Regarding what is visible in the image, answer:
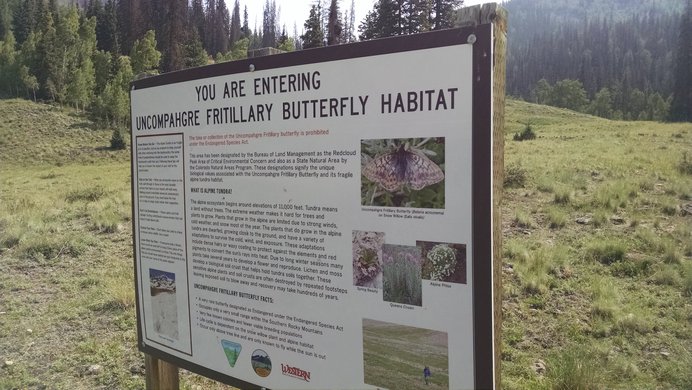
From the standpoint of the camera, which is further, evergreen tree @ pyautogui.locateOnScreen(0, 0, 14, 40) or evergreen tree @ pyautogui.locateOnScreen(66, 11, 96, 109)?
evergreen tree @ pyautogui.locateOnScreen(0, 0, 14, 40)

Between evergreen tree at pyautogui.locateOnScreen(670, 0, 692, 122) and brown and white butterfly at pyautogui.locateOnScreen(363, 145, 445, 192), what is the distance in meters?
71.4

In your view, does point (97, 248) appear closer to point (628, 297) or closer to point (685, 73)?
point (628, 297)

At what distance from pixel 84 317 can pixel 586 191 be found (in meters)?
10.9

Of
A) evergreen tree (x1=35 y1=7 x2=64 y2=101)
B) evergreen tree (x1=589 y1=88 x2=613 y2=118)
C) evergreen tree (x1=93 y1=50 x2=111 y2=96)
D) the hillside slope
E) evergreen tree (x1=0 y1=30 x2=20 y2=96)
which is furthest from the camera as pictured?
evergreen tree (x1=589 y1=88 x2=613 y2=118)

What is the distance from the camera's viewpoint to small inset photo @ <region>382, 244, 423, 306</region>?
1995 mm

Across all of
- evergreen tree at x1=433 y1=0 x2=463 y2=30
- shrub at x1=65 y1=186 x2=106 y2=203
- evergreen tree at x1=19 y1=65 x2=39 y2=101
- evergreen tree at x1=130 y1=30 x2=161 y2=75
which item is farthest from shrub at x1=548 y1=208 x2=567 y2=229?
evergreen tree at x1=19 y1=65 x2=39 y2=101

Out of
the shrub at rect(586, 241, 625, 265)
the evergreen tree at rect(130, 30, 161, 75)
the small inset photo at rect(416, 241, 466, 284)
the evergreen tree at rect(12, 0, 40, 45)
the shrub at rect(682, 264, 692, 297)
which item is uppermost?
the evergreen tree at rect(12, 0, 40, 45)

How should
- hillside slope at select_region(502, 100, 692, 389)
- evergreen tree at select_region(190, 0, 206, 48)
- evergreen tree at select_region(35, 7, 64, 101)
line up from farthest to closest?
evergreen tree at select_region(190, 0, 206, 48) → evergreen tree at select_region(35, 7, 64, 101) → hillside slope at select_region(502, 100, 692, 389)

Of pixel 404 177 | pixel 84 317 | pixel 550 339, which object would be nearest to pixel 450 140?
pixel 404 177

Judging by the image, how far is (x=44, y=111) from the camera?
2339 inches

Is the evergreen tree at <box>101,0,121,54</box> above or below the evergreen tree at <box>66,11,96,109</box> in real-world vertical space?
above

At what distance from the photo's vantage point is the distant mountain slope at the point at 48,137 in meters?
44.7

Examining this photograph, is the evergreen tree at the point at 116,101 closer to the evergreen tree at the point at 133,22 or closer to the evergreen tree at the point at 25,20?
the evergreen tree at the point at 133,22

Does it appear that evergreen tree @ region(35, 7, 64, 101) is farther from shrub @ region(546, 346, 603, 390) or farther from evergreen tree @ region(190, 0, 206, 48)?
shrub @ region(546, 346, 603, 390)
